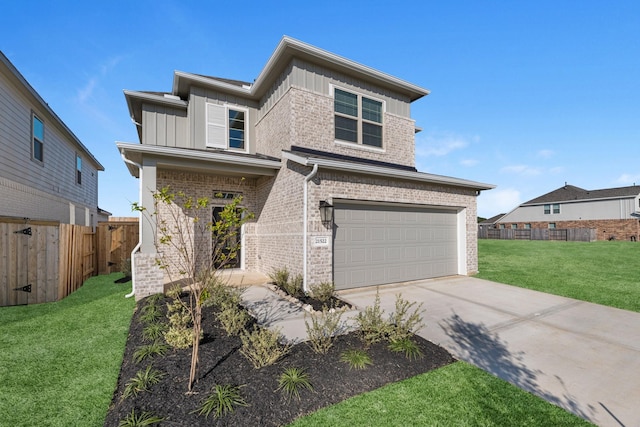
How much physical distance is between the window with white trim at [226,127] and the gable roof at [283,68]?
2.22 feet

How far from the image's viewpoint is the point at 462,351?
4129mm

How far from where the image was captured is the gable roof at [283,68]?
8320 millimetres

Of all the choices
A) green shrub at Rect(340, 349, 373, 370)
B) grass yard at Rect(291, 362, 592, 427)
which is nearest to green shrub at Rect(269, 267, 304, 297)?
green shrub at Rect(340, 349, 373, 370)

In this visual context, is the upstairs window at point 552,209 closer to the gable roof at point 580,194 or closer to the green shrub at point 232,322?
the gable roof at point 580,194

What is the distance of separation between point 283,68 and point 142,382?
8952 millimetres

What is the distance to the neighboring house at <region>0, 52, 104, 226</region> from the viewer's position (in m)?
8.41

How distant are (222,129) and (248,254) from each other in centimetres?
460

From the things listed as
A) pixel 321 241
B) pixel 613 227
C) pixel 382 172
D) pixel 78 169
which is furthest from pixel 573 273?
pixel 613 227

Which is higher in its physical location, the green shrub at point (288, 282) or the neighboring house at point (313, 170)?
the neighboring house at point (313, 170)

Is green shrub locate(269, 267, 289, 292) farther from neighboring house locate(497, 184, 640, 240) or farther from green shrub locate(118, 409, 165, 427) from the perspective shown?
neighboring house locate(497, 184, 640, 240)

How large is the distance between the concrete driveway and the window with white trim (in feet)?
22.0

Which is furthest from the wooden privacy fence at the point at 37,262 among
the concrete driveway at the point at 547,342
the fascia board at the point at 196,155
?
the concrete driveway at the point at 547,342

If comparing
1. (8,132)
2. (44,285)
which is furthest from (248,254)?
(8,132)

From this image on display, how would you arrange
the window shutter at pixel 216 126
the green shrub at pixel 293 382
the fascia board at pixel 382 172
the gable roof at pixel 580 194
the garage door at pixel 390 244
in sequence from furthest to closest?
the gable roof at pixel 580 194
the window shutter at pixel 216 126
the garage door at pixel 390 244
the fascia board at pixel 382 172
the green shrub at pixel 293 382
